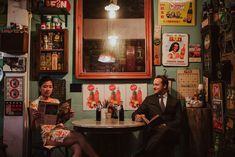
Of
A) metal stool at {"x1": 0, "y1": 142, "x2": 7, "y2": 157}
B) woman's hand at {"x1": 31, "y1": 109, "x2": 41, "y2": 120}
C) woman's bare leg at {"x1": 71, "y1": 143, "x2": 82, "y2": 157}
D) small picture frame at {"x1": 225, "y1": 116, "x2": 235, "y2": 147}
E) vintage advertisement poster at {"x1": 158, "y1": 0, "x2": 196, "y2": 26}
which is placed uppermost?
vintage advertisement poster at {"x1": 158, "y1": 0, "x2": 196, "y2": 26}

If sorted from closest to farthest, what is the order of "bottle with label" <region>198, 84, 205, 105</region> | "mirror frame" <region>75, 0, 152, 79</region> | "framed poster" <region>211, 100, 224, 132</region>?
"framed poster" <region>211, 100, 224, 132</region>, "bottle with label" <region>198, 84, 205, 105</region>, "mirror frame" <region>75, 0, 152, 79</region>

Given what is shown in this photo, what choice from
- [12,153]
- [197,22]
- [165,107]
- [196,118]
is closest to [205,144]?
Result: [196,118]

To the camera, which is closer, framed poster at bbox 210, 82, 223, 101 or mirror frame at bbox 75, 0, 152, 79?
framed poster at bbox 210, 82, 223, 101

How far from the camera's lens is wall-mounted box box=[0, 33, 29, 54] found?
4617 mm

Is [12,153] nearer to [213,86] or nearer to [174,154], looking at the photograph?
[174,154]

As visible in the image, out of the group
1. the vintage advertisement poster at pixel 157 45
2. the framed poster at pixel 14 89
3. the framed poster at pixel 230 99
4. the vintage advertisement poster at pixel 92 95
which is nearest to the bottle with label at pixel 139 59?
the vintage advertisement poster at pixel 157 45

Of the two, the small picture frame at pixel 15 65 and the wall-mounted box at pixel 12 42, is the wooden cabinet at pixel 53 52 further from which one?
the wall-mounted box at pixel 12 42

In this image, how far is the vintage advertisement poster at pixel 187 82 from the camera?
5273mm

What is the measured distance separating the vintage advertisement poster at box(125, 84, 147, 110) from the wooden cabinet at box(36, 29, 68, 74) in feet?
3.64

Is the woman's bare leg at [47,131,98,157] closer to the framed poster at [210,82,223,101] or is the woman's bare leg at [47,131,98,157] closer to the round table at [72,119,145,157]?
the round table at [72,119,145,157]

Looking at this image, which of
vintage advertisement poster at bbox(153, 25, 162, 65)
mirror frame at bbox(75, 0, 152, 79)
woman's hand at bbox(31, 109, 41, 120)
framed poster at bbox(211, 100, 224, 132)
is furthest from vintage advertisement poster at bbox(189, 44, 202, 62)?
woman's hand at bbox(31, 109, 41, 120)

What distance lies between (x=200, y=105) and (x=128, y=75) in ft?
4.10

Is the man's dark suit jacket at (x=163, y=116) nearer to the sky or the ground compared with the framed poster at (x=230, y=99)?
nearer to the ground

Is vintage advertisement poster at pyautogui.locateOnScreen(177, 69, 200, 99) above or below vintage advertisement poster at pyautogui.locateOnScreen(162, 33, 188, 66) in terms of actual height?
below
